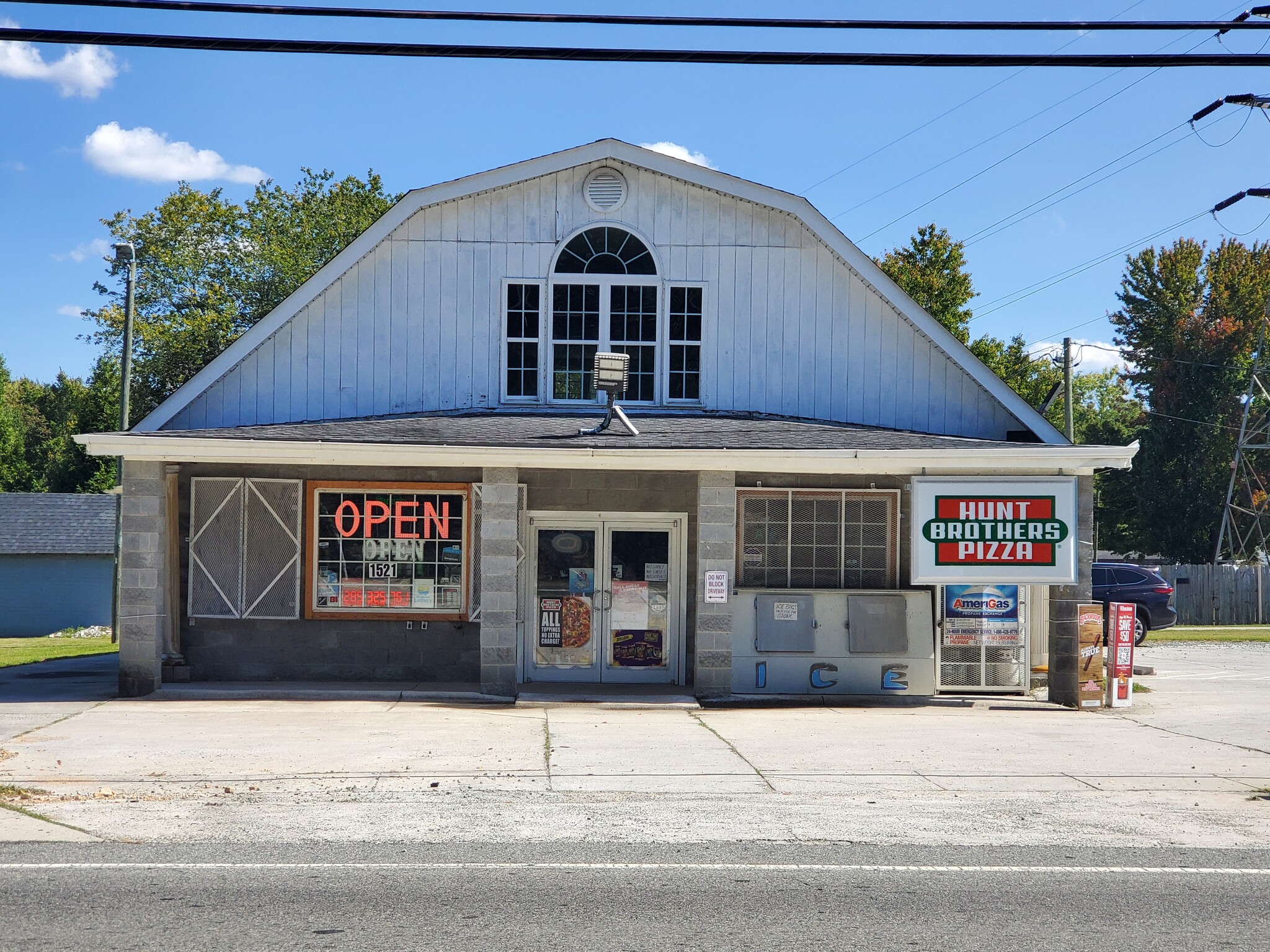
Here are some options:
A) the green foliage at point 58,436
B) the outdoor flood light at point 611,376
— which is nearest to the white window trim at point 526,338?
the outdoor flood light at point 611,376

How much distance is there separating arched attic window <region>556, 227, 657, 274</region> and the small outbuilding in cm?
2418

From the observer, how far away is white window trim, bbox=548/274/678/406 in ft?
55.4

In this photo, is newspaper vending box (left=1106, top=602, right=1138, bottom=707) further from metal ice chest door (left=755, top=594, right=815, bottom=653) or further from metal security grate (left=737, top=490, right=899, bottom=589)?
metal ice chest door (left=755, top=594, right=815, bottom=653)

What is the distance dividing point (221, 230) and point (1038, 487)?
136ft

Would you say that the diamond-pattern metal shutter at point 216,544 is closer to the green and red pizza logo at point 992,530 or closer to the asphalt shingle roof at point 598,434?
the asphalt shingle roof at point 598,434

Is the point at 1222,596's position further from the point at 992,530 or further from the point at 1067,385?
the point at 992,530

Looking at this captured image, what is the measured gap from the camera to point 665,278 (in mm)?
16969

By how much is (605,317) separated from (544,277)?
1044mm

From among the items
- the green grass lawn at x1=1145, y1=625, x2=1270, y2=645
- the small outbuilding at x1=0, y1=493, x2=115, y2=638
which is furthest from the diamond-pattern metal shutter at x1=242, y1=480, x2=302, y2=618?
the small outbuilding at x1=0, y1=493, x2=115, y2=638

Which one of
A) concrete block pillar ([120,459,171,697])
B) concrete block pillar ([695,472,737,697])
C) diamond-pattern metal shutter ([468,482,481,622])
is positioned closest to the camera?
concrete block pillar ([120,459,171,697])

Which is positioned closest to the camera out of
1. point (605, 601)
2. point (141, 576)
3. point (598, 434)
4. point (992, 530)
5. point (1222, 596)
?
point (141, 576)

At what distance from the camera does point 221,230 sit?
4803 cm

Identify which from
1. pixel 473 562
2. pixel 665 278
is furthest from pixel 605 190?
pixel 473 562

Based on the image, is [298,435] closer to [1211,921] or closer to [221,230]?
[1211,921]
